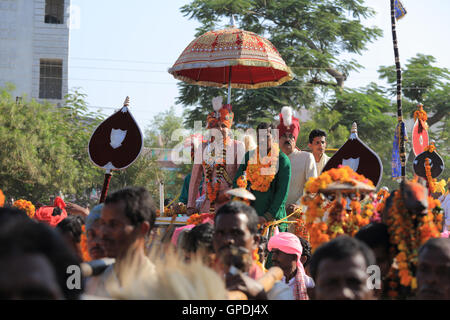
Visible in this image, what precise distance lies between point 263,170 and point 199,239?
1951 mm

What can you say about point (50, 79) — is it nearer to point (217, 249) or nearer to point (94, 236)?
point (94, 236)

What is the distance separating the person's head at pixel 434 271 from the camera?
9.57 ft

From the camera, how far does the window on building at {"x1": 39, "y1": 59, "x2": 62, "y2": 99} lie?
108ft

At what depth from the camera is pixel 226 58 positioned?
732cm

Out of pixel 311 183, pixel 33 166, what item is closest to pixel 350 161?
pixel 311 183

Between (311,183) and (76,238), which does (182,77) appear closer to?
(76,238)

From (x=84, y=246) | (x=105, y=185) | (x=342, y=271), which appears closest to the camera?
(x=342, y=271)

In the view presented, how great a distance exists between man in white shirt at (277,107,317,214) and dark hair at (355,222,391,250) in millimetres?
3307

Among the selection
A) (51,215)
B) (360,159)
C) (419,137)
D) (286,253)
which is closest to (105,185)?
(51,215)

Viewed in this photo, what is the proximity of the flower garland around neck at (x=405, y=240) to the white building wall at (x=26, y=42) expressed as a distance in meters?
31.1

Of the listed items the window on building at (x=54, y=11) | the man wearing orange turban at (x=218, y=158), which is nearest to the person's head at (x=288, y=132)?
the man wearing orange turban at (x=218, y=158)

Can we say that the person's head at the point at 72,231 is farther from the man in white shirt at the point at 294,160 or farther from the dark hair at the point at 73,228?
the man in white shirt at the point at 294,160

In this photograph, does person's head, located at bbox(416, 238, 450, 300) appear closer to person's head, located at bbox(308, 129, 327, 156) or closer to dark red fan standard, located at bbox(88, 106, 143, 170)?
dark red fan standard, located at bbox(88, 106, 143, 170)

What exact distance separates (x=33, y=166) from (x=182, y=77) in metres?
14.1
